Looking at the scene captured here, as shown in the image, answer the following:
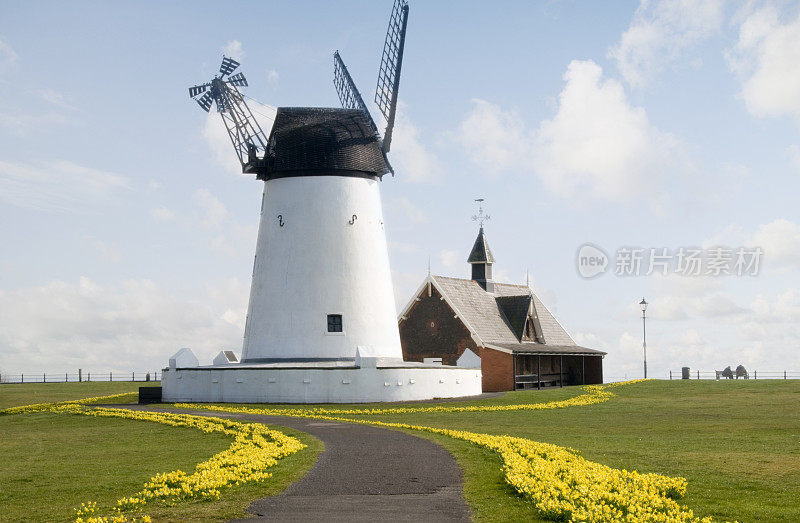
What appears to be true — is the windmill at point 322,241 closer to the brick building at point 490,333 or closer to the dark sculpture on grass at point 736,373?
the brick building at point 490,333

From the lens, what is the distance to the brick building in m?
47.0

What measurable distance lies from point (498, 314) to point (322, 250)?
60.6 ft

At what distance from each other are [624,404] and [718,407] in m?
3.70

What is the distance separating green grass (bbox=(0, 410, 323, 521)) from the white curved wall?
453 inches

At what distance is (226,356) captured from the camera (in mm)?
41500

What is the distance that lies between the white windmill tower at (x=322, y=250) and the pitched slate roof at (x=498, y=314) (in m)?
10.2

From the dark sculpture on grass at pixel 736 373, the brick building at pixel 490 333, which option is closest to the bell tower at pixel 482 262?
the brick building at pixel 490 333

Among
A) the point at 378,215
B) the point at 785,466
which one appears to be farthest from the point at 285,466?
the point at 378,215

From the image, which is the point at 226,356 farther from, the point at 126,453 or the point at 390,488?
the point at 390,488

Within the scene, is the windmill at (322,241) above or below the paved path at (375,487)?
above

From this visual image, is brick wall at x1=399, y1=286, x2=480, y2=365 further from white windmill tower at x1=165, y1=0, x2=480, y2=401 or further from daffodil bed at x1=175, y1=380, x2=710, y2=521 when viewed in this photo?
daffodil bed at x1=175, y1=380, x2=710, y2=521

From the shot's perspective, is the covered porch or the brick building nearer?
the brick building

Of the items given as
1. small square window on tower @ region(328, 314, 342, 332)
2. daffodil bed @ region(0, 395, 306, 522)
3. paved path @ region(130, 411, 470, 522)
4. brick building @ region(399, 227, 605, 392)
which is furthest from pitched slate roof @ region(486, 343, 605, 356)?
paved path @ region(130, 411, 470, 522)

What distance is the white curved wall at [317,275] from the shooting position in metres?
36.7
